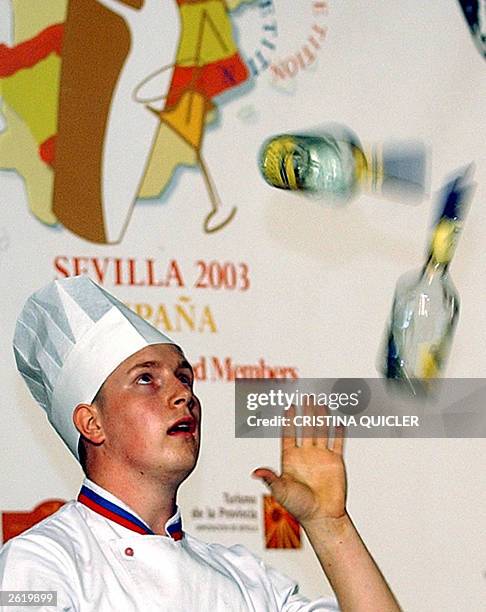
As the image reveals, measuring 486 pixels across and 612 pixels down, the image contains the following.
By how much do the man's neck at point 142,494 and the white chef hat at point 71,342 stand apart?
0.10 metres

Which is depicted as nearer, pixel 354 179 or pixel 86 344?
pixel 86 344

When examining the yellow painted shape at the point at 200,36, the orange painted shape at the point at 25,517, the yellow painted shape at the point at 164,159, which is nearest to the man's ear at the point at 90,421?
the orange painted shape at the point at 25,517

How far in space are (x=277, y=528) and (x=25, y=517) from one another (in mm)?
437

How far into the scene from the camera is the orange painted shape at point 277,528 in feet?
7.88

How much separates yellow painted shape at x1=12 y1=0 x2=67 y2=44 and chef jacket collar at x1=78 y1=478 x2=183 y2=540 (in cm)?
78

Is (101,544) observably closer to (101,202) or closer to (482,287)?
(101,202)

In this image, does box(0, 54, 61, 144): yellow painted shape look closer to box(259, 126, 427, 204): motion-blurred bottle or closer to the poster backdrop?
the poster backdrop

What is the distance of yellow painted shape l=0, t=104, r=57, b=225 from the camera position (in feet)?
7.84

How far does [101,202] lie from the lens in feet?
7.91

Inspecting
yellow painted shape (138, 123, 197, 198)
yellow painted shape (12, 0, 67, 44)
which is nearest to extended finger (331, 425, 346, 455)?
yellow painted shape (138, 123, 197, 198)

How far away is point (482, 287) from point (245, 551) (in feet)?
2.07

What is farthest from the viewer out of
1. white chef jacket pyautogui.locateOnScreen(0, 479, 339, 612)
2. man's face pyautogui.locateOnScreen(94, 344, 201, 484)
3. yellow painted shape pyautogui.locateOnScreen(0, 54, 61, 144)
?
yellow painted shape pyautogui.locateOnScreen(0, 54, 61, 144)

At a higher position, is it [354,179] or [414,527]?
[354,179]

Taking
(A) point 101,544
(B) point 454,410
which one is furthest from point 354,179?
(A) point 101,544
